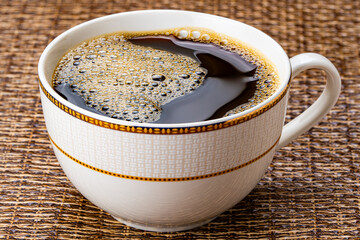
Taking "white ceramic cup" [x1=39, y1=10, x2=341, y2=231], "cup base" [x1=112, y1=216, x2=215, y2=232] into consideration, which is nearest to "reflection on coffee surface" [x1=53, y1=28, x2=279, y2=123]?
"white ceramic cup" [x1=39, y1=10, x2=341, y2=231]

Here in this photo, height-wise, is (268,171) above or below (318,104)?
below

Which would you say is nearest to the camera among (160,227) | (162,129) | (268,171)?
(162,129)

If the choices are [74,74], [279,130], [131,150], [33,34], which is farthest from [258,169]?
[33,34]

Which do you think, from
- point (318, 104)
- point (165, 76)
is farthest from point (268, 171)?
point (165, 76)

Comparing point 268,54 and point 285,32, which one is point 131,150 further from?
point 285,32

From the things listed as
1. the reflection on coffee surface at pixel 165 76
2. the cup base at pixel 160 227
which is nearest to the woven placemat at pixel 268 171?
the cup base at pixel 160 227

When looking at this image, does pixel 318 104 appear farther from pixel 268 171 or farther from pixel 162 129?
pixel 162 129

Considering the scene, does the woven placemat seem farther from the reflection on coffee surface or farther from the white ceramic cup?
the reflection on coffee surface

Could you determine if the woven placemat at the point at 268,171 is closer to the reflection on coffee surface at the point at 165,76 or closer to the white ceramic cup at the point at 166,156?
the white ceramic cup at the point at 166,156
